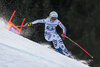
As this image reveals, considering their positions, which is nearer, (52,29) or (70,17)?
(52,29)

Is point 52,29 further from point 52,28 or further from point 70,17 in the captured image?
point 70,17

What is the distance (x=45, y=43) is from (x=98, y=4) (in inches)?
99.7

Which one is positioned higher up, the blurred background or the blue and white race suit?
the blurred background

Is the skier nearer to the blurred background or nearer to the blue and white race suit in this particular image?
the blue and white race suit

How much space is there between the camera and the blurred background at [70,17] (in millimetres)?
6348

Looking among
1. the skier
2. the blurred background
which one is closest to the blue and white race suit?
the skier

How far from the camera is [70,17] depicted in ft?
22.4

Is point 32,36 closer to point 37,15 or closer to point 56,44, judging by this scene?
point 37,15

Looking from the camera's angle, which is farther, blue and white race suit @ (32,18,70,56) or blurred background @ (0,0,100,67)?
blurred background @ (0,0,100,67)

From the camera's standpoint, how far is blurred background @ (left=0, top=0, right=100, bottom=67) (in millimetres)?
6348

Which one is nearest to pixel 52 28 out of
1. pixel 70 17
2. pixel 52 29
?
pixel 52 29

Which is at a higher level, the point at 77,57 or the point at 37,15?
the point at 37,15

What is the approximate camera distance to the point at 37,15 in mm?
6383

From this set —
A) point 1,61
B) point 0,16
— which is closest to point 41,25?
point 0,16
